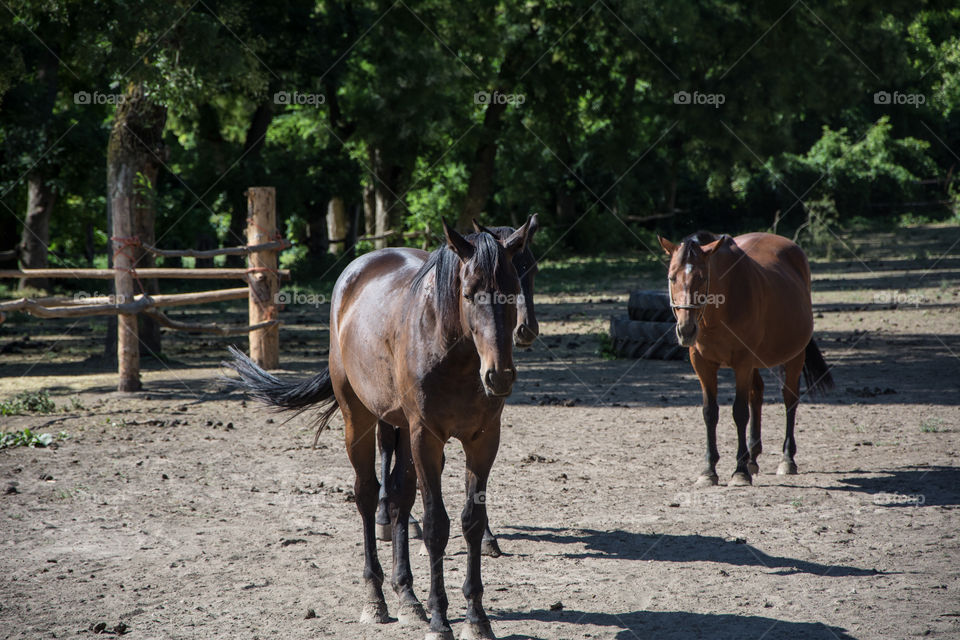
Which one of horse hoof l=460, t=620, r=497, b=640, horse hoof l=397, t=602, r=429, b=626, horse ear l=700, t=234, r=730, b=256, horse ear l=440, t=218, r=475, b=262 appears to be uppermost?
horse ear l=700, t=234, r=730, b=256

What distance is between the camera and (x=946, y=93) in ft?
125

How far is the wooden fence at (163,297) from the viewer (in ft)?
32.0

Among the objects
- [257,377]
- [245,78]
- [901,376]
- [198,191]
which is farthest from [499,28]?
[257,377]

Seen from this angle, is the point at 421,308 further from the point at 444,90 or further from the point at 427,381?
the point at 444,90

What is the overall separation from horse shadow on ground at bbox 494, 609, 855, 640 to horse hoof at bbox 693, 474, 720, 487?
7.96 ft

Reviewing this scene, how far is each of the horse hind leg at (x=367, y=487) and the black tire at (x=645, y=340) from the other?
7743 millimetres

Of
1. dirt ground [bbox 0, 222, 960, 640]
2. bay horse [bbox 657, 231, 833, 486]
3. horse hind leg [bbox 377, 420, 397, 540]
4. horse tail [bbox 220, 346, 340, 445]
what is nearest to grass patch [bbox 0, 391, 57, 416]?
dirt ground [bbox 0, 222, 960, 640]

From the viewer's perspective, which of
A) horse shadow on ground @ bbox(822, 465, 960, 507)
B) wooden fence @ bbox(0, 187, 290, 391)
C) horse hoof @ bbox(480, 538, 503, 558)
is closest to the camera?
horse hoof @ bbox(480, 538, 503, 558)

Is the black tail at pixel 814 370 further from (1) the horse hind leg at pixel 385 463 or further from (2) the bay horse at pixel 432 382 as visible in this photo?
(2) the bay horse at pixel 432 382

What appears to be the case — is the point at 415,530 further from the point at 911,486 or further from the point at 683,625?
the point at 911,486

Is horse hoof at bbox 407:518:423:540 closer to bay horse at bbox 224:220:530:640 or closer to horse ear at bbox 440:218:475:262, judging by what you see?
bay horse at bbox 224:220:530:640

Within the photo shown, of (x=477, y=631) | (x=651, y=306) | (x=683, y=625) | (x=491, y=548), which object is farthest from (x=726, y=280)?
(x=651, y=306)

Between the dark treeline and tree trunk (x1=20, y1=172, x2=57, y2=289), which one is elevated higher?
the dark treeline

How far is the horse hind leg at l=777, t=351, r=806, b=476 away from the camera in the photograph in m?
6.96
